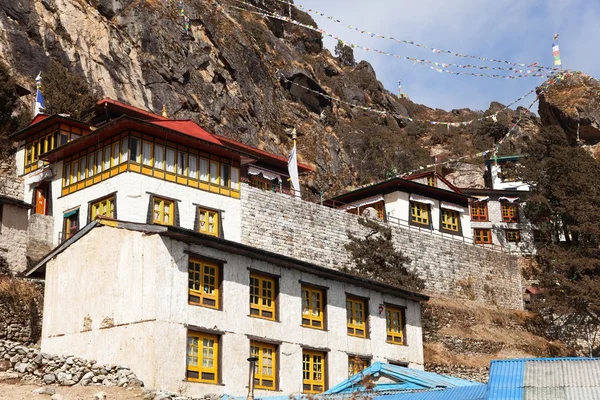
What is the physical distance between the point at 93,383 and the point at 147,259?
4.41m

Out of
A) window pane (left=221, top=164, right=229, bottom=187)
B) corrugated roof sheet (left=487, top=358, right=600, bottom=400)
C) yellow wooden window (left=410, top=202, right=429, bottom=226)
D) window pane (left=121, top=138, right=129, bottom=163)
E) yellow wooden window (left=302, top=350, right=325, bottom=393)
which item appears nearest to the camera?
corrugated roof sheet (left=487, top=358, right=600, bottom=400)

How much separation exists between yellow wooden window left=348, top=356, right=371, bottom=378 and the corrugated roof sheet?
1158 centimetres

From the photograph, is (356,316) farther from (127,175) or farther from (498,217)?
(498,217)

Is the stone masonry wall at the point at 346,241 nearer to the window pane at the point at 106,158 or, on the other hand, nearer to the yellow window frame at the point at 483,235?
the window pane at the point at 106,158

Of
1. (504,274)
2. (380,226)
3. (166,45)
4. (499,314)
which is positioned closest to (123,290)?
(380,226)

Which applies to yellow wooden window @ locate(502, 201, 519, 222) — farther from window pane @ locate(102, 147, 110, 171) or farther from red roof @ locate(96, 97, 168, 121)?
window pane @ locate(102, 147, 110, 171)

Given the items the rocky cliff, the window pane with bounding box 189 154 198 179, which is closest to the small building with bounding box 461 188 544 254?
the rocky cliff

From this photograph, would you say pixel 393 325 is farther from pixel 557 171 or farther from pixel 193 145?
pixel 557 171

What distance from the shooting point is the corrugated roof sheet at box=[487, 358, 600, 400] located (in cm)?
2045

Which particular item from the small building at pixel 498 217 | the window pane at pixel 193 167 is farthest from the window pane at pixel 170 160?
the small building at pixel 498 217

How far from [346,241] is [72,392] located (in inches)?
1080

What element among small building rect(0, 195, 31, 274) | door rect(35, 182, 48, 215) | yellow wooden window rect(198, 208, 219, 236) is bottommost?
small building rect(0, 195, 31, 274)

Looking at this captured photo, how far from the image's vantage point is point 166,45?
70562mm

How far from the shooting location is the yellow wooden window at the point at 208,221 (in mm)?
42906
